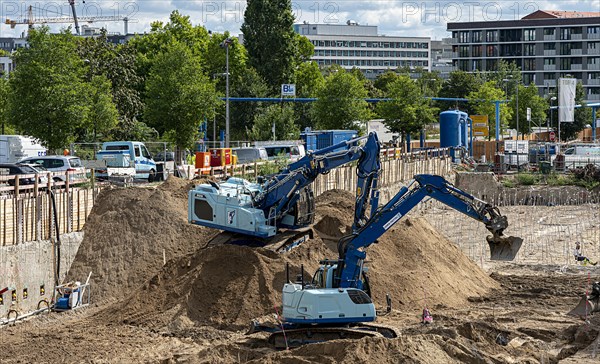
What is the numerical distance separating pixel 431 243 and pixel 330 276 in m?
9.88

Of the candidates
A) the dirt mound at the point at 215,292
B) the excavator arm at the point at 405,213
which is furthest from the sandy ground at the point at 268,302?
the excavator arm at the point at 405,213

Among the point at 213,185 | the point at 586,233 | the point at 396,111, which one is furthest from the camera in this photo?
the point at 396,111

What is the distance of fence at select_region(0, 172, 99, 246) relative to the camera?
2859cm

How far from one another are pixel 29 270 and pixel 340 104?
45.8 metres

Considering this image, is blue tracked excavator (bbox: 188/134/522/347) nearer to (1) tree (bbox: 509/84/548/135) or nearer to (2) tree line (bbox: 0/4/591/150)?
(2) tree line (bbox: 0/4/591/150)

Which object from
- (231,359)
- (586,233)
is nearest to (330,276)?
(231,359)

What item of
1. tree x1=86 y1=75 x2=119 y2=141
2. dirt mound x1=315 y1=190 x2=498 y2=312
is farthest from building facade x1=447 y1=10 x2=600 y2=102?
dirt mound x1=315 y1=190 x2=498 y2=312

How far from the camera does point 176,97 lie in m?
56.0

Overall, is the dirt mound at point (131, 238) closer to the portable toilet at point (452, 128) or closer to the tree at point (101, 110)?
the tree at point (101, 110)

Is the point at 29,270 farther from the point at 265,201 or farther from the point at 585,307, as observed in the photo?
the point at 585,307

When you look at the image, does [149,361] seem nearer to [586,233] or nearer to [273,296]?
[273,296]

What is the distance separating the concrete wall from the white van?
38475 mm

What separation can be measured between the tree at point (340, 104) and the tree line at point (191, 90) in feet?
0.26

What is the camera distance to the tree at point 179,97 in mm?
55969
